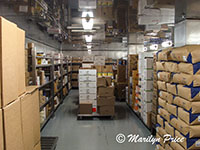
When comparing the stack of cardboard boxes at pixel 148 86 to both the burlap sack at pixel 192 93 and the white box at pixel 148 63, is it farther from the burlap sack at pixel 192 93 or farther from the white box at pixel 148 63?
the burlap sack at pixel 192 93

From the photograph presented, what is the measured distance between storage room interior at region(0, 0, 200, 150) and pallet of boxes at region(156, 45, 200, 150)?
0.04 ft

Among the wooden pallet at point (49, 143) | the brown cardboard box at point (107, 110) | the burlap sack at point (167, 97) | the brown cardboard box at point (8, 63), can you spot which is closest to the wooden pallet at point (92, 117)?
the brown cardboard box at point (107, 110)

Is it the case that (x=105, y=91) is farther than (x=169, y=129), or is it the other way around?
(x=105, y=91)

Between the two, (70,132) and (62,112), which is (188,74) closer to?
(70,132)

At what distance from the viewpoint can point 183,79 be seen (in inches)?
93.0

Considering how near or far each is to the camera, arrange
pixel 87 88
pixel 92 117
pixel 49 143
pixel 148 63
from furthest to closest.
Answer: pixel 92 117
pixel 87 88
pixel 148 63
pixel 49 143

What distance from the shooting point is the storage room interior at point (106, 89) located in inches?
56.3

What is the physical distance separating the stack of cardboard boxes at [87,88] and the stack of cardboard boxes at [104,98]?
Result: 17 centimetres

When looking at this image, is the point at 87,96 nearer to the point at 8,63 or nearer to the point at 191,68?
the point at 191,68

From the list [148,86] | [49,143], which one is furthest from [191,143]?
[49,143]

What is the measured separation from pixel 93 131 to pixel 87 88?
1436 millimetres

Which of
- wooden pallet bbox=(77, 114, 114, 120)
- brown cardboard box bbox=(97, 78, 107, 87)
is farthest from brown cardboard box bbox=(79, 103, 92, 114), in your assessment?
brown cardboard box bbox=(97, 78, 107, 87)

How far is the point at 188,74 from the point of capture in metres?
2.27

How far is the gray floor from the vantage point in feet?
12.7
